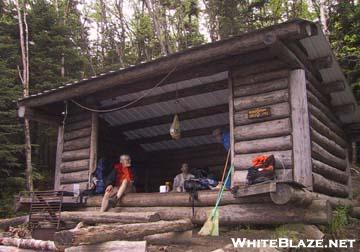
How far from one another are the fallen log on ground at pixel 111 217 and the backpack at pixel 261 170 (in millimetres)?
1775

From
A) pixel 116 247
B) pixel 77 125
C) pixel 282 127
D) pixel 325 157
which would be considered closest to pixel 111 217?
pixel 116 247

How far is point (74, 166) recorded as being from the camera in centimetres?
1066

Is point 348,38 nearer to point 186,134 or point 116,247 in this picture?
point 186,134

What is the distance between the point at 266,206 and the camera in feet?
23.2

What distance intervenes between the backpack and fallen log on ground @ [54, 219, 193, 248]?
4.93ft

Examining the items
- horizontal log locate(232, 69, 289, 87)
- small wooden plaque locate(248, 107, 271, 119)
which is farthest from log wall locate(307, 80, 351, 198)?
small wooden plaque locate(248, 107, 271, 119)

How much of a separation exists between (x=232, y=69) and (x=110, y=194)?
13.0 feet

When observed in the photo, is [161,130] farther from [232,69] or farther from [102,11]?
[102,11]

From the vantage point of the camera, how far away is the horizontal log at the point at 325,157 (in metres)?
8.02

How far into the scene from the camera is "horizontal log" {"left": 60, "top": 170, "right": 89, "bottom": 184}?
1032 centimetres

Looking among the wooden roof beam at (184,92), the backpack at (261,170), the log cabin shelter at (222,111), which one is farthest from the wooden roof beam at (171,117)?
the backpack at (261,170)

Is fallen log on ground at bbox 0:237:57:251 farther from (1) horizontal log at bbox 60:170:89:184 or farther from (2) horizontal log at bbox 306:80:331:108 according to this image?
(2) horizontal log at bbox 306:80:331:108

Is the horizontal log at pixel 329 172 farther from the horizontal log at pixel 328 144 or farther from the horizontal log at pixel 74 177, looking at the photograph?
the horizontal log at pixel 74 177

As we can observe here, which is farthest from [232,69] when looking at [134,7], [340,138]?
[134,7]
